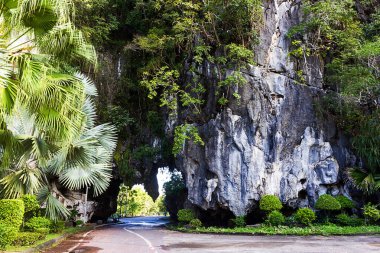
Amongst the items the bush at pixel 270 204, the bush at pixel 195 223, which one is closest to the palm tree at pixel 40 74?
the bush at pixel 195 223

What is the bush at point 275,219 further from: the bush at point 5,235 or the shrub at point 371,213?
the bush at point 5,235

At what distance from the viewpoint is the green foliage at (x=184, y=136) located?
16.4 meters

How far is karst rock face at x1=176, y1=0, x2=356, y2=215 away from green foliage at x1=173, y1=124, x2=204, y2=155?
589 millimetres

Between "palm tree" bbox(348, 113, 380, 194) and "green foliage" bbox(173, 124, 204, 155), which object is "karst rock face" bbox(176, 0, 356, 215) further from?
"palm tree" bbox(348, 113, 380, 194)

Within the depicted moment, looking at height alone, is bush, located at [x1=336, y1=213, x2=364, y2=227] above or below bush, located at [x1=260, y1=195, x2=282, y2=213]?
below

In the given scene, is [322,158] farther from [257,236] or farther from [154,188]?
[154,188]

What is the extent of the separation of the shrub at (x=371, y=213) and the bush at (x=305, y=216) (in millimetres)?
2100

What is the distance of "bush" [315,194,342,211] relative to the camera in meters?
14.9

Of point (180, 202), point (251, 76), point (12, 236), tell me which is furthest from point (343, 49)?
point (12, 236)

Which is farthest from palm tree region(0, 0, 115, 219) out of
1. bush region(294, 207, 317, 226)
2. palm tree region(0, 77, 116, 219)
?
bush region(294, 207, 317, 226)

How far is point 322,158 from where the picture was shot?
16516mm

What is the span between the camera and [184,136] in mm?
16438

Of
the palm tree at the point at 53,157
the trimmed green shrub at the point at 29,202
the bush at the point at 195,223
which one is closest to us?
the palm tree at the point at 53,157

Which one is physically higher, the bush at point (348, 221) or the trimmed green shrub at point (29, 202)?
the trimmed green shrub at point (29, 202)
